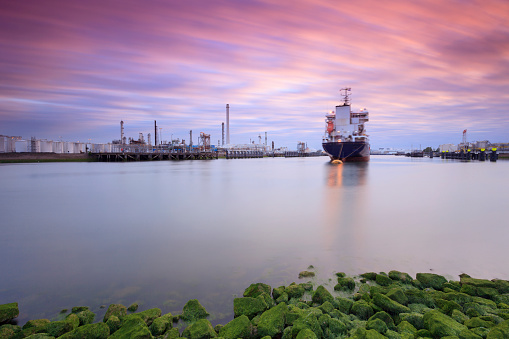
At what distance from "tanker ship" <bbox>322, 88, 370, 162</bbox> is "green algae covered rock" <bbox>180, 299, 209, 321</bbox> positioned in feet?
187

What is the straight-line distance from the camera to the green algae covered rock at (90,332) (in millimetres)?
3668

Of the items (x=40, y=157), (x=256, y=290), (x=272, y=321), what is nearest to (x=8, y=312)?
(x=256, y=290)

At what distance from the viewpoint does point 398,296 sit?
4535 millimetres

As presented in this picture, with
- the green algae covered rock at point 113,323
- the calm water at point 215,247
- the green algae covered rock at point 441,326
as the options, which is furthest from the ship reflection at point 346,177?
the green algae covered rock at point 113,323

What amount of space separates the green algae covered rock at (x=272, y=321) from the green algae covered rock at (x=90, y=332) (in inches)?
79.4

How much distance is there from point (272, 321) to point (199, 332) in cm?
98

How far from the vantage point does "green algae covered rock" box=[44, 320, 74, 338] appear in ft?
12.7

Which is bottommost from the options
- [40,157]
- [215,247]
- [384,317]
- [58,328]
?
[215,247]

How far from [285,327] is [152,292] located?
8.31 ft

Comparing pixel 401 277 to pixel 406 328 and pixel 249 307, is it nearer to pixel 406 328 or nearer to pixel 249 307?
pixel 406 328

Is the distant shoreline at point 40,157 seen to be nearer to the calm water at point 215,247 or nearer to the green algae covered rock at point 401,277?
the calm water at point 215,247

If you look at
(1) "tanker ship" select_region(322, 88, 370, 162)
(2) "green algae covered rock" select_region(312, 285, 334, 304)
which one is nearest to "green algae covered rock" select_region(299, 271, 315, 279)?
(2) "green algae covered rock" select_region(312, 285, 334, 304)

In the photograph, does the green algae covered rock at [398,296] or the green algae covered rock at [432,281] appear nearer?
the green algae covered rock at [398,296]

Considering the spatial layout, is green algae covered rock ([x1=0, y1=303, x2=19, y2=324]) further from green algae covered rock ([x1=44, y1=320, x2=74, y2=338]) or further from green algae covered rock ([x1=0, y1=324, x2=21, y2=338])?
green algae covered rock ([x1=44, y1=320, x2=74, y2=338])
